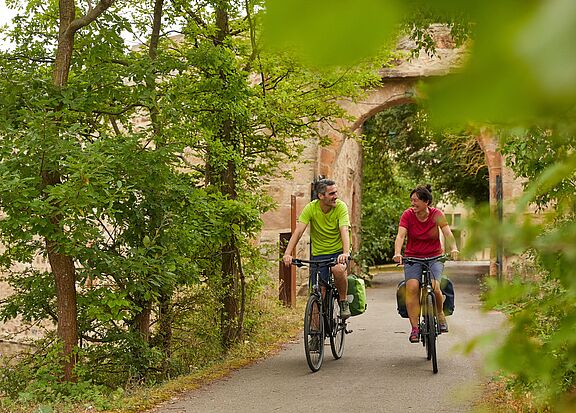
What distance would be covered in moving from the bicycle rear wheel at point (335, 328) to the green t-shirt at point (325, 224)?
1.79 ft

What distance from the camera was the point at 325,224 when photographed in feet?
25.4

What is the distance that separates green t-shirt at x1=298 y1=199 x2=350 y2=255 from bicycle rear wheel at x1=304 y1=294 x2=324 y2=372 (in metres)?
0.46

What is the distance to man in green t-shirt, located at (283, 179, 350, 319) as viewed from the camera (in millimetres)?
7668

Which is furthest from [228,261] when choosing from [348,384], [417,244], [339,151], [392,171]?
[392,171]

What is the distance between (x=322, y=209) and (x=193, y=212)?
1.17 metres

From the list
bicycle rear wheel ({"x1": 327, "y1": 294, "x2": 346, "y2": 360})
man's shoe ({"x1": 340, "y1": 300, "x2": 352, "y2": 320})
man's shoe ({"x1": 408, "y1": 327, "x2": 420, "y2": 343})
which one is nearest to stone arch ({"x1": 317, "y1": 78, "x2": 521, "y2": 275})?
bicycle rear wheel ({"x1": 327, "y1": 294, "x2": 346, "y2": 360})

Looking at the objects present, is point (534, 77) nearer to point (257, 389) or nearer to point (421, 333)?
Answer: point (257, 389)

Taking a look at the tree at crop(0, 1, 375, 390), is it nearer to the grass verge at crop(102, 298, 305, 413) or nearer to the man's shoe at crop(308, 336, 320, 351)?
the grass verge at crop(102, 298, 305, 413)

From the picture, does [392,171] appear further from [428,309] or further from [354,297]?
[428,309]

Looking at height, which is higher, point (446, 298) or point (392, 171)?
point (392, 171)

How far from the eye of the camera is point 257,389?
273 inches

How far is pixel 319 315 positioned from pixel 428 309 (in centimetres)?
98

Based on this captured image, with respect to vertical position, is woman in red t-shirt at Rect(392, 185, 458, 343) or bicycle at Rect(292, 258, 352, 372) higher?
woman in red t-shirt at Rect(392, 185, 458, 343)

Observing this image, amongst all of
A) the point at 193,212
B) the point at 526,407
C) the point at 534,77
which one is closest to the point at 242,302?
the point at 193,212
